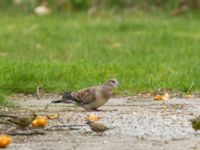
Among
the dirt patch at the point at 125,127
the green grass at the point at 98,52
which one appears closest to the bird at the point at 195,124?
the dirt patch at the point at 125,127

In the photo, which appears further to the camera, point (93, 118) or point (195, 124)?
point (93, 118)

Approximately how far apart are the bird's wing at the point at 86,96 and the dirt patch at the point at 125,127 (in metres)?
0.13

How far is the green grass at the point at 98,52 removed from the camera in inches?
425

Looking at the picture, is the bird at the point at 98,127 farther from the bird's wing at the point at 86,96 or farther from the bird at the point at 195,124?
the bird's wing at the point at 86,96

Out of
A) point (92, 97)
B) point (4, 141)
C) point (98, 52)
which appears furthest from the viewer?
point (98, 52)

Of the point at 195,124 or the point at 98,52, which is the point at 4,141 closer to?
the point at 195,124

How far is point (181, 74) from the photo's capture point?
11320 mm

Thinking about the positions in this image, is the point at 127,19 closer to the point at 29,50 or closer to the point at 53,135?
the point at 29,50

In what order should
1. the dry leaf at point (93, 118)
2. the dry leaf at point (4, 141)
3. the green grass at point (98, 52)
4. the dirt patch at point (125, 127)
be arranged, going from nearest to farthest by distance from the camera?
the dry leaf at point (4, 141)
the dirt patch at point (125, 127)
the dry leaf at point (93, 118)
the green grass at point (98, 52)

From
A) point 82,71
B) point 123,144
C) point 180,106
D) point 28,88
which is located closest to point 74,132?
point 123,144

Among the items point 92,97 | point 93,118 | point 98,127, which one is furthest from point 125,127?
point 92,97

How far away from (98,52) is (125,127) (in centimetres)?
702

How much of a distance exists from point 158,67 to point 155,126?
3975 millimetres

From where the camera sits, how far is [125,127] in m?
7.90
